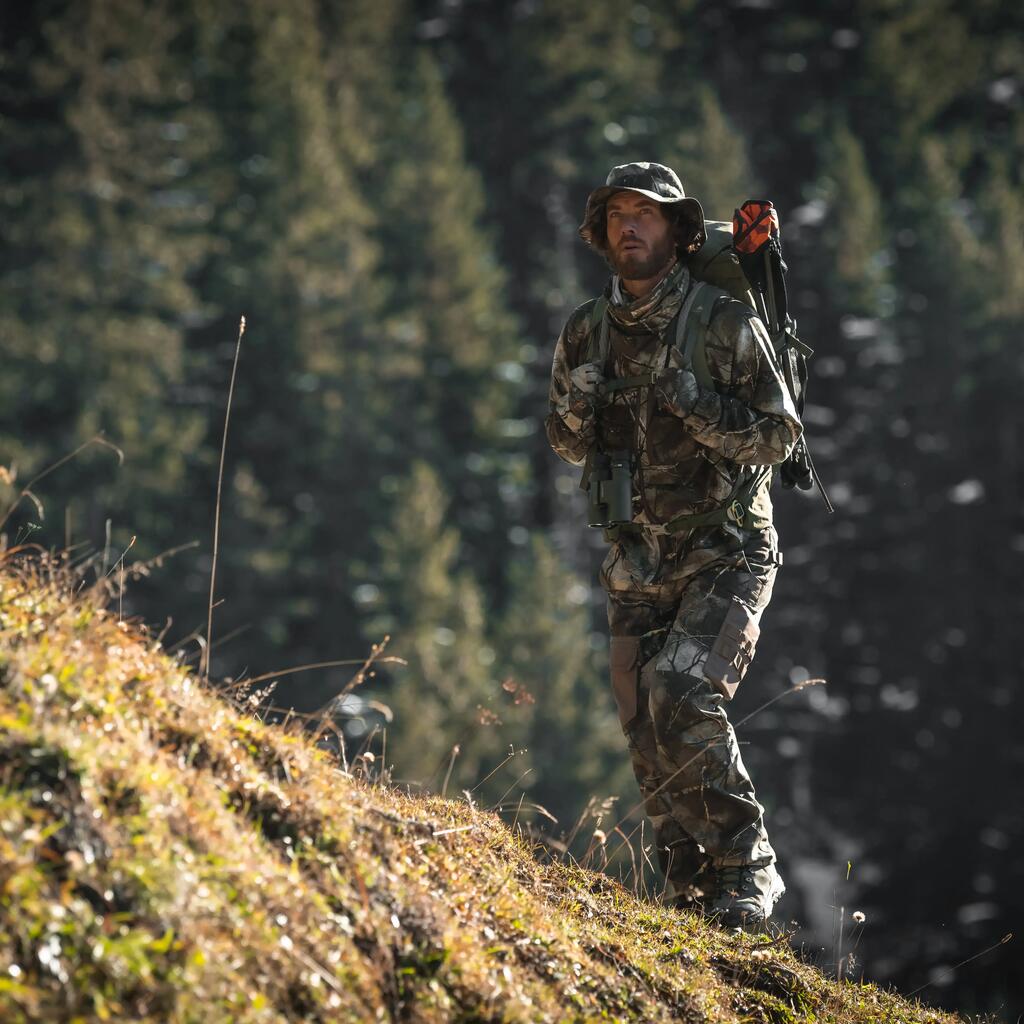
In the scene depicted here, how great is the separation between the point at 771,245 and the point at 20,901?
413 cm

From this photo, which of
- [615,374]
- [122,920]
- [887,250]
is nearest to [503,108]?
[887,250]

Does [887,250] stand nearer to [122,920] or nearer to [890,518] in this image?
[890,518]

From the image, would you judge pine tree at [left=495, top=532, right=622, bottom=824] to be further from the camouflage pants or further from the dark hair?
the dark hair

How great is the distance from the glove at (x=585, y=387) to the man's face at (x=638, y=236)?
0.41 m

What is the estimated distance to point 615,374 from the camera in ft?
20.4

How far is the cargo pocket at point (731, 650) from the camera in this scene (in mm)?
5691

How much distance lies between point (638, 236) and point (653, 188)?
0.66 feet

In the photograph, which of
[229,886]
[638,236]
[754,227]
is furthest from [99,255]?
[229,886]

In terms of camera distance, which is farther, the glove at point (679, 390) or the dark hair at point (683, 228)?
the dark hair at point (683, 228)

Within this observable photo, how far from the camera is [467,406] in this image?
41156mm

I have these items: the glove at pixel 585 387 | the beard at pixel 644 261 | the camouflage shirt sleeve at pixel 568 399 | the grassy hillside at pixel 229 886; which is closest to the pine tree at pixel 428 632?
the camouflage shirt sleeve at pixel 568 399

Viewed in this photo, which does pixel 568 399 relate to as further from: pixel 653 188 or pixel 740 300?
pixel 653 188

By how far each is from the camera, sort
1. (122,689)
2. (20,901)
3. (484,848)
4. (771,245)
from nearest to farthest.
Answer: (20,901) < (122,689) < (484,848) < (771,245)

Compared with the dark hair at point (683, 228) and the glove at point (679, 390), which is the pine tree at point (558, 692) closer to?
the dark hair at point (683, 228)
